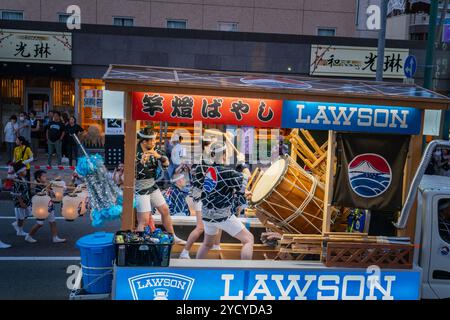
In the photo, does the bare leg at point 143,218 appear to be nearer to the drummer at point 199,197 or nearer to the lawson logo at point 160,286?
the drummer at point 199,197

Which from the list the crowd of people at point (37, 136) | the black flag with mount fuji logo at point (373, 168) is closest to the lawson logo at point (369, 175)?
the black flag with mount fuji logo at point (373, 168)

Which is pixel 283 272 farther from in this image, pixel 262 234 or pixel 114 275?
pixel 262 234

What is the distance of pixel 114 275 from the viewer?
4863 mm

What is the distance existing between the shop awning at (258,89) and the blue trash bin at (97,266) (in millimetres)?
1610

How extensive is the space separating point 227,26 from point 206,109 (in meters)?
18.9

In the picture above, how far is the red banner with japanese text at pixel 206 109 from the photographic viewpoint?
214 inches

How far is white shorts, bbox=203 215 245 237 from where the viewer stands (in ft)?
20.0

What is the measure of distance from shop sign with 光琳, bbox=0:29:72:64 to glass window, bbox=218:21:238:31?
275 inches

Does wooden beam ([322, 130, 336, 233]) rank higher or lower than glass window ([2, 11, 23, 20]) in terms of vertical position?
lower

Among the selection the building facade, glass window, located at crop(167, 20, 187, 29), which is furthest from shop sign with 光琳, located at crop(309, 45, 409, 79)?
glass window, located at crop(167, 20, 187, 29)

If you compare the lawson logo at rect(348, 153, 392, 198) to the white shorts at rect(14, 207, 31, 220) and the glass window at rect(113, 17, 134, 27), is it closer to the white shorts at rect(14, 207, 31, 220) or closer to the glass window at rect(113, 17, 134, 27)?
the white shorts at rect(14, 207, 31, 220)

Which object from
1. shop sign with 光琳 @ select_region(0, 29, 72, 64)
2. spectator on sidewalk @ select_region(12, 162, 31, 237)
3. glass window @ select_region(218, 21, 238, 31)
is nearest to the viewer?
spectator on sidewalk @ select_region(12, 162, 31, 237)

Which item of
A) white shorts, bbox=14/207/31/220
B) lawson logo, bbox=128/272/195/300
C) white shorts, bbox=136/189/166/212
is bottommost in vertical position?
white shorts, bbox=14/207/31/220

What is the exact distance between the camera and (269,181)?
21.9 ft
